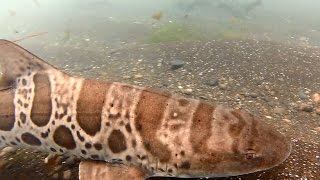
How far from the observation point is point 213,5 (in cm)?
2725

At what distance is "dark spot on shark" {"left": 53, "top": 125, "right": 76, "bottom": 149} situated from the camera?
3750 millimetres

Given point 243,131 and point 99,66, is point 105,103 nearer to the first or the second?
point 243,131

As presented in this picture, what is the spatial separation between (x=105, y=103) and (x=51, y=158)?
1.39m

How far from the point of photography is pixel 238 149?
3.22m

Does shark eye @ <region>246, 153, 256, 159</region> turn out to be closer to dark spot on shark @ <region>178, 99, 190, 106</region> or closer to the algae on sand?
dark spot on shark @ <region>178, 99, 190, 106</region>

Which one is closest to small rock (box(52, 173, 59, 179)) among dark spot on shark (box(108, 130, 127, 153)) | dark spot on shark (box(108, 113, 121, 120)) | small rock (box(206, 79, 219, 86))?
dark spot on shark (box(108, 130, 127, 153))

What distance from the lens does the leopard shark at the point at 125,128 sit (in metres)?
3.27

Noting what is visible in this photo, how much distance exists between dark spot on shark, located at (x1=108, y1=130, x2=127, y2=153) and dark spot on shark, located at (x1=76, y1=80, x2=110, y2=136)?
178 mm

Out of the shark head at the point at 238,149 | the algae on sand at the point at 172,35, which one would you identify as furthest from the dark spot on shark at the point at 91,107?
the algae on sand at the point at 172,35

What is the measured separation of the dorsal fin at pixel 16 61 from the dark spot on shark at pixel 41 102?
15 cm

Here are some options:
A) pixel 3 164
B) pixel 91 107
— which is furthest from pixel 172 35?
pixel 91 107

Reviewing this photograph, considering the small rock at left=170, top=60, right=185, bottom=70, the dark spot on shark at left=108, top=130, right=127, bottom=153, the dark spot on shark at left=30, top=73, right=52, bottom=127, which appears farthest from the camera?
the small rock at left=170, top=60, right=185, bottom=70

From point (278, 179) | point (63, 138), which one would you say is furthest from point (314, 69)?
point (63, 138)

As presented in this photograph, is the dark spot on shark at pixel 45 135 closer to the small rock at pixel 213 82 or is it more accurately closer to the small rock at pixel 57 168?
the small rock at pixel 57 168
